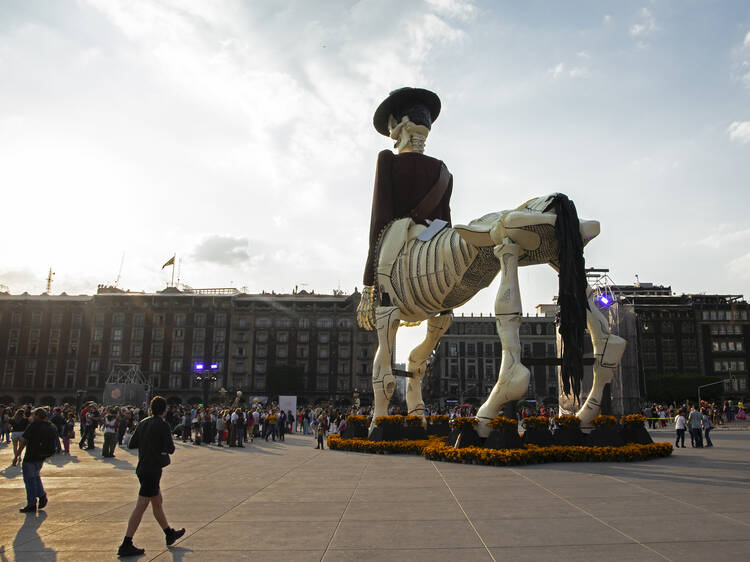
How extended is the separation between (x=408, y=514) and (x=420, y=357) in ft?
39.2

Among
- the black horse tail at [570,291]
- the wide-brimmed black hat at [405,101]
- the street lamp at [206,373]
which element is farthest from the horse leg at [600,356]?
the street lamp at [206,373]

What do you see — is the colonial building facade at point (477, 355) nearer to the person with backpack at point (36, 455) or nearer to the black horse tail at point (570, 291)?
the black horse tail at point (570, 291)

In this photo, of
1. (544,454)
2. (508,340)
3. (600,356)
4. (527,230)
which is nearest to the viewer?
(544,454)

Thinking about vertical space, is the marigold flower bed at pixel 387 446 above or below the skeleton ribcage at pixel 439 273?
below

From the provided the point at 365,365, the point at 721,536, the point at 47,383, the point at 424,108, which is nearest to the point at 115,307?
the point at 47,383

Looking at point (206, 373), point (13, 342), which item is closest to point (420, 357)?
Result: point (206, 373)

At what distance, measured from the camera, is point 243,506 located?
7.74 meters

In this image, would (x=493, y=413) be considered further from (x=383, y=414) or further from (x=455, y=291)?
(x=383, y=414)

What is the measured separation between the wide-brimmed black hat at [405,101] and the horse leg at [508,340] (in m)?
7.85

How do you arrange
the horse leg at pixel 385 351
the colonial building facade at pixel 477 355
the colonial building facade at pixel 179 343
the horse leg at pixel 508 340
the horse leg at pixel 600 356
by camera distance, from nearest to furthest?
the horse leg at pixel 508 340 → the horse leg at pixel 600 356 → the horse leg at pixel 385 351 → the colonial building facade at pixel 179 343 → the colonial building facade at pixel 477 355

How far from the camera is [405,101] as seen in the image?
19578mm

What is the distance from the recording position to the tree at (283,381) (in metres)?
68.9

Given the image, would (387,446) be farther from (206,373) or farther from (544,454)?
(206,373)

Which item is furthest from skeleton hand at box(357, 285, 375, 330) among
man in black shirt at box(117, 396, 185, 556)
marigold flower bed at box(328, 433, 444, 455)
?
man in black shirt at box(117, 396, 185, 556)
